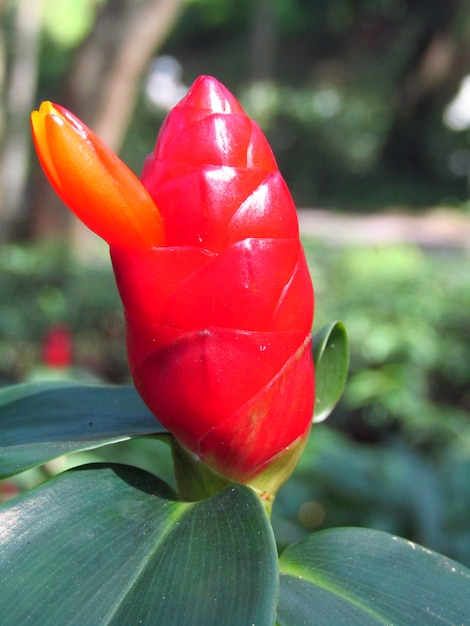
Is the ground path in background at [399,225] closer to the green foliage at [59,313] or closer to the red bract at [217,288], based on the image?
the green foliage at [59,313]

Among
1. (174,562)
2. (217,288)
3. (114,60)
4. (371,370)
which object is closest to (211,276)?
(217,288)

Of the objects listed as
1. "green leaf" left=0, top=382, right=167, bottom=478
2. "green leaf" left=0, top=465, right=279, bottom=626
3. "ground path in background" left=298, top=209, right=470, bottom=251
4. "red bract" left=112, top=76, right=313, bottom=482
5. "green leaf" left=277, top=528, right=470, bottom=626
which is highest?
"red bract" left=112, top=76, right=313, bottom=482

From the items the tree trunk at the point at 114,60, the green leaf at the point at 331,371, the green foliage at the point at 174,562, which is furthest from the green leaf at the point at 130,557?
the tree trunk at the point at 114,60

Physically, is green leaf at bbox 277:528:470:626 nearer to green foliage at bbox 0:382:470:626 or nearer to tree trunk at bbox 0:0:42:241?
green foliage at bbox 0:382:470:626

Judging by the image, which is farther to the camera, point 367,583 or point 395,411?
point 395,411

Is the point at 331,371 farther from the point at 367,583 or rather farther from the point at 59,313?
the point at 59,313

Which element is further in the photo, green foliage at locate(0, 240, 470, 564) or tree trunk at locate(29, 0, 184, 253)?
tree trunk at locate(29, 0, 184, 253)

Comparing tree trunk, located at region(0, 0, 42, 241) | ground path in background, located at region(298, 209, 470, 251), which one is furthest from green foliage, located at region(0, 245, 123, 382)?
ground path in background, located at region(298, 209, 470, 251)
